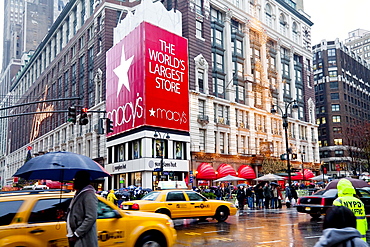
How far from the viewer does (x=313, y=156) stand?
6788 cm

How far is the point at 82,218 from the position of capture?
5566mm

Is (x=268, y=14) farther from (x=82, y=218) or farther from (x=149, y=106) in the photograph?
(x=82, y=218)

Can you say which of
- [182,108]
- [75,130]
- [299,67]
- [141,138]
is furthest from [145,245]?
[299,67]

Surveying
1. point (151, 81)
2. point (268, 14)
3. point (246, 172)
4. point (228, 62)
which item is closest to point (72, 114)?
point (151, 81)

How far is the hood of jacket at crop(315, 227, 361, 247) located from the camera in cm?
345

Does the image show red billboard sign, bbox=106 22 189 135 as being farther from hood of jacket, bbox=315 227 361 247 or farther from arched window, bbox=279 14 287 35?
hood of jacket, bbox=315 227 361 247

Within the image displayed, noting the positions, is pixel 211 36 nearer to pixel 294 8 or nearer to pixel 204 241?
pixel 294 8

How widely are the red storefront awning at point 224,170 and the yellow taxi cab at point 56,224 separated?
3577 centimetres

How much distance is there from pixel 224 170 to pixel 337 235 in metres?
41.6

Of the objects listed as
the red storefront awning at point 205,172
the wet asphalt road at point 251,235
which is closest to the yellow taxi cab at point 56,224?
the wet asphalt road at point 251,235

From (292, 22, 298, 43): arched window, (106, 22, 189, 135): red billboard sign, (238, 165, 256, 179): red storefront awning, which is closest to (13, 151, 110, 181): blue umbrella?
(106, 22, 189, 135): red billboard sign

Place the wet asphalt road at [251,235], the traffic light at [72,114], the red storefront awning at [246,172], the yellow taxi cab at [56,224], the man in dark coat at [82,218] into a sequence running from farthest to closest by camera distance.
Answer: the red storefront awning at [246,172] → the traffic light at [72,114] → the wet asphalt road at [251,235] → the yellow taxi cab at [56,224] → the man in dark coat at [82,218]

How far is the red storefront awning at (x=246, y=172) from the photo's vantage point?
48.1 m

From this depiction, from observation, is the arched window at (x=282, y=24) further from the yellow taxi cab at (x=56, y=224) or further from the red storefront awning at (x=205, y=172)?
the yellow taxi cab at (x=56, y=224)
